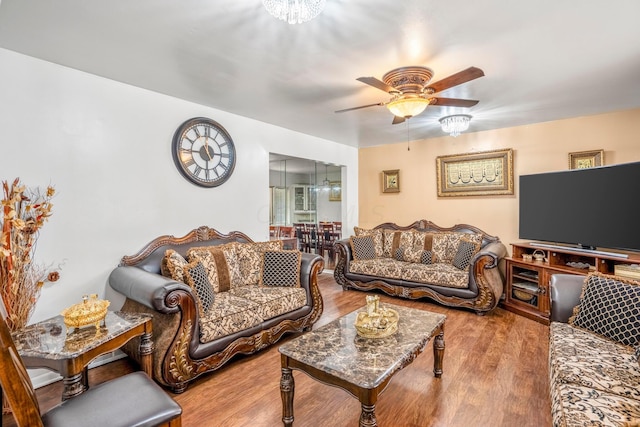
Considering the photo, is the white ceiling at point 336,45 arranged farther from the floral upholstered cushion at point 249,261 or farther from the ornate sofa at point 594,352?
the ornate sofa at point 594,352

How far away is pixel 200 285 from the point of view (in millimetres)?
2525

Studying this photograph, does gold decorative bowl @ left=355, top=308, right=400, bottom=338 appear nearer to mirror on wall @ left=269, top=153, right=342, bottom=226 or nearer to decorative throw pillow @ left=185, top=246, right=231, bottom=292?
decorative throw pillow @ left=185, top=246, right=231, bottom=292

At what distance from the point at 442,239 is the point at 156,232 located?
3772 millimetres

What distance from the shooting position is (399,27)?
1.90 m

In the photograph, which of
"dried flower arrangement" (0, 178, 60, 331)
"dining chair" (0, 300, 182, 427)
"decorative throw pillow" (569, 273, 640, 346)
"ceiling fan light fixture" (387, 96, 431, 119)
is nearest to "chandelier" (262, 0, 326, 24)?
"ceiling fan light fixture" (387, 96, 431, 119)

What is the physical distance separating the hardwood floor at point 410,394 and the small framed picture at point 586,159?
221 cm

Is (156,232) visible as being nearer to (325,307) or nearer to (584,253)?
(325,307)

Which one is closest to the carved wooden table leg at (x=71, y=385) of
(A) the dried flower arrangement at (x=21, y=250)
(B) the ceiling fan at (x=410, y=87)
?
(A) the dried flower arrangement at (x=21, y=250)

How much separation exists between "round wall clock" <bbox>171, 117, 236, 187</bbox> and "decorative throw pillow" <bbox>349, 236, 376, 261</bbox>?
2.23 metres

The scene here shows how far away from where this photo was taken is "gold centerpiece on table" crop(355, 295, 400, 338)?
6.34 ft

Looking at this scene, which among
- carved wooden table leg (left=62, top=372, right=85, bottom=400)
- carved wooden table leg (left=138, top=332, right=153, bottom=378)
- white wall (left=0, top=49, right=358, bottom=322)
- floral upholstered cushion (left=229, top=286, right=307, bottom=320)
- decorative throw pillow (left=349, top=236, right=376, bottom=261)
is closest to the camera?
carved wooden table leg (left=62, top=372, right=85, bottom=400)

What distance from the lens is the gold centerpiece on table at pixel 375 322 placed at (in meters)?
1.93

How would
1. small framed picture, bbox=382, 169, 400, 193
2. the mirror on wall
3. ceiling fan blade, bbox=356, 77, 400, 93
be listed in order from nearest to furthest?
ceiling fan blade, bbox=356, 77, 400, 93, small framed picture, bbox=382, 169, 400, 193, the mirror on wall

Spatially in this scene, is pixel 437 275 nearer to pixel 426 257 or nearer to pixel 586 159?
pixel 426 257
